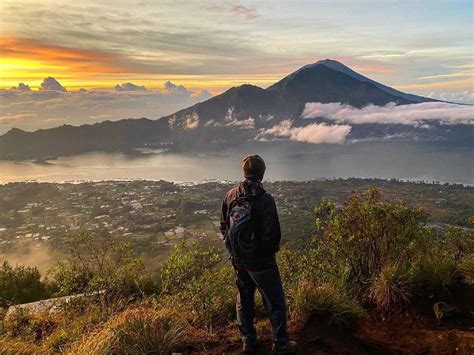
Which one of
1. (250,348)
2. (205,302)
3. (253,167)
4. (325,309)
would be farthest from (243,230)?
(205,302)

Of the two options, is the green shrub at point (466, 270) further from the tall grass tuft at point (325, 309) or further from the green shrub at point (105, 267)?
the green shrub at point (105, 267)

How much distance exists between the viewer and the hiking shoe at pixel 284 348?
462 centimetres

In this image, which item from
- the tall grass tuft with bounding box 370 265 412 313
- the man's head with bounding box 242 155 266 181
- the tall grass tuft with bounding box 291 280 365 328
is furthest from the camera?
the tall grass tuft with bounding box 370 265 412 313

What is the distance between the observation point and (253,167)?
4582 millimetres

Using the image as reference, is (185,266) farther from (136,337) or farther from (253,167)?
(253,167)

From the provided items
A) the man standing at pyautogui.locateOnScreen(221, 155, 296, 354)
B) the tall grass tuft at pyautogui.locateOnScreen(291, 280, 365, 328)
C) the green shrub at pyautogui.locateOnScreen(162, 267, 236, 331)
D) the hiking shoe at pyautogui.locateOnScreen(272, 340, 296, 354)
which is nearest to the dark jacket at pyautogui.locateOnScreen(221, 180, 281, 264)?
the man standing at pyautogui.locateOnScreen(221, 155, 296, 354)

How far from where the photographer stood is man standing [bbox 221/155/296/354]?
4.52 m

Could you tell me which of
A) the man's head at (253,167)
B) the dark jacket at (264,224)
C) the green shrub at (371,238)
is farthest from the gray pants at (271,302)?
the green shrub at (371,238)

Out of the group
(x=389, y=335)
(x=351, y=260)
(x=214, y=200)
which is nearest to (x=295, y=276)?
(x=351, y=260)

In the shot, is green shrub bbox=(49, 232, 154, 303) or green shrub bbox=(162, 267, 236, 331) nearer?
green shrub bbox=(162, 267, 236, 331)

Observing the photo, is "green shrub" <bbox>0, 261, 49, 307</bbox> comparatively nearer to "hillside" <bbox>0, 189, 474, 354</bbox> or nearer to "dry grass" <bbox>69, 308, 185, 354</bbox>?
"hillside" <bbox>0, 189, 474, 354</bbox>

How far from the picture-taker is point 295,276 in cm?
719

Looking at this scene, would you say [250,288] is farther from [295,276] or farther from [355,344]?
[295,276]

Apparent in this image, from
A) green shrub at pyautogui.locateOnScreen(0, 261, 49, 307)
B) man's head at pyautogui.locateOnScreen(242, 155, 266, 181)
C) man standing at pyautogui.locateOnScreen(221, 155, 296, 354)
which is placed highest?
man's head at pyautogui.locateOnScreen(242, 155, 266, 181)
